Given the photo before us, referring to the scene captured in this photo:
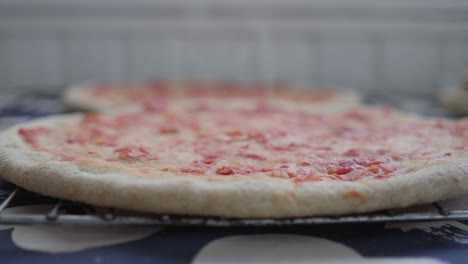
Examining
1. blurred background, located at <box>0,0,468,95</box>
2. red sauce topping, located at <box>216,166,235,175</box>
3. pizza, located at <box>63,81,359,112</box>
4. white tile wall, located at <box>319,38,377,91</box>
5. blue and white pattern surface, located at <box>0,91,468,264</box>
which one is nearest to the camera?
blue and white pattern surface, located at <box>0,91,468,264</box>

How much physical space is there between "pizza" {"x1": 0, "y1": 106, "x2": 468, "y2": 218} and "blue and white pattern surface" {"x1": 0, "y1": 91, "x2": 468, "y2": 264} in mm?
56

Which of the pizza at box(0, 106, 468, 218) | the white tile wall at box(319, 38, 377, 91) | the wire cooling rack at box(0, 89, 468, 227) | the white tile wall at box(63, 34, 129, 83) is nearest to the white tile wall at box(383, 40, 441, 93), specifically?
the white tile wall at box(319, 38, 377, 91)

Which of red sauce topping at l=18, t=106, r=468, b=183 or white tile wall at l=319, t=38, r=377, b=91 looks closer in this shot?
red sauce topping at l=18, t=106, r=468, b=183

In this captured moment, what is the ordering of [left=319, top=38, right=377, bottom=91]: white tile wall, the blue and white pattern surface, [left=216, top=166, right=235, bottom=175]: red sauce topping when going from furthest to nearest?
1. [left=319, top=38, right=377, bottom=91]: white tile wall
2. [left=216, top=166, right=235, bottom=175]: red sauce topping
3. the blue and white pattern surface

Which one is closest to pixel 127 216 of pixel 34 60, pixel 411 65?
pixel 34 60

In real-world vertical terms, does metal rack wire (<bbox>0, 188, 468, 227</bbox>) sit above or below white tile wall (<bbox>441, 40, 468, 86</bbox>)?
above

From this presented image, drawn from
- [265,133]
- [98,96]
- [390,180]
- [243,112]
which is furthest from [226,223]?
[98,96]

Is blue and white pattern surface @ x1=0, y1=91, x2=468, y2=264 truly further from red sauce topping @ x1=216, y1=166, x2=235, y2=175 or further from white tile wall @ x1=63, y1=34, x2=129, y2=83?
white tile wall @ x1=63, y1=34, x2=129, y2=83

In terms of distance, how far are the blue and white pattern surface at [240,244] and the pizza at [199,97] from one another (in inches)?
47.1

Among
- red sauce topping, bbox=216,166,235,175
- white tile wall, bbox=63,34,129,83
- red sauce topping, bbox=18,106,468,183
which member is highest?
red sauce topping, bbox=216,166,235,175

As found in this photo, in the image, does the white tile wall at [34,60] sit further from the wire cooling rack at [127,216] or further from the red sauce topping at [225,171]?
the red sauce topping at [225,171]

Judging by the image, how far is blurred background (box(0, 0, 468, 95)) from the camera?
368 centimetres

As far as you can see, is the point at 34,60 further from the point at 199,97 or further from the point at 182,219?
the point at 182,219

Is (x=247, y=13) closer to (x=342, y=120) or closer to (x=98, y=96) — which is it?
(x=98, y=96)
